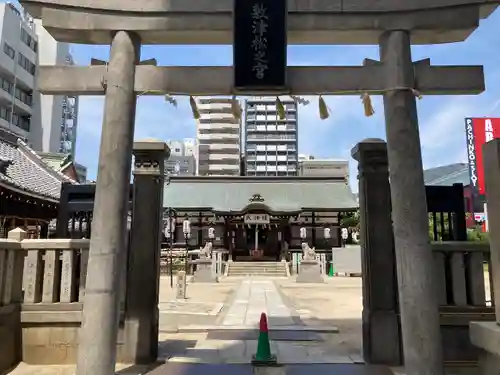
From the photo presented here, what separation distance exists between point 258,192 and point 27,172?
26.2m

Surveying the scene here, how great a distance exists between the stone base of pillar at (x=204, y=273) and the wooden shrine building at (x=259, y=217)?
33.5 ft

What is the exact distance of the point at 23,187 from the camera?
511 inches

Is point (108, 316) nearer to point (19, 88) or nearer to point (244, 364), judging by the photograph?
point (244, 364)

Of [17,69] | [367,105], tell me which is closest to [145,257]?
[367,105]

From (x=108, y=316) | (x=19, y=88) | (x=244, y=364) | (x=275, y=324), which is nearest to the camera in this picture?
(x=108, y=316)

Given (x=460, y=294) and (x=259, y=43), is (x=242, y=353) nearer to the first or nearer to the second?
(x=460, y=294)

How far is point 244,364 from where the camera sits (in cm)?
634

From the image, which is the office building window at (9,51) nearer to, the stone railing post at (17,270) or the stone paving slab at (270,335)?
the stone railing post at (17,270)

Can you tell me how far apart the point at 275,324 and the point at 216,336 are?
74.3 inches

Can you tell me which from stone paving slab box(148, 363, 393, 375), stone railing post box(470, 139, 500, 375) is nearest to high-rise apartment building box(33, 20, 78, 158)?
stone paving slab box(148, 363, 393, 375)

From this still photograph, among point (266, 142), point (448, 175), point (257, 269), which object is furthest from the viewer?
point (266, 142)

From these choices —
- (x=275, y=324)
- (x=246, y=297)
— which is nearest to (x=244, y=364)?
(x=275, y=324)

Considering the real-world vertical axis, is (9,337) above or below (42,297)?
below

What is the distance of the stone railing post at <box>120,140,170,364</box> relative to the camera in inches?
248
